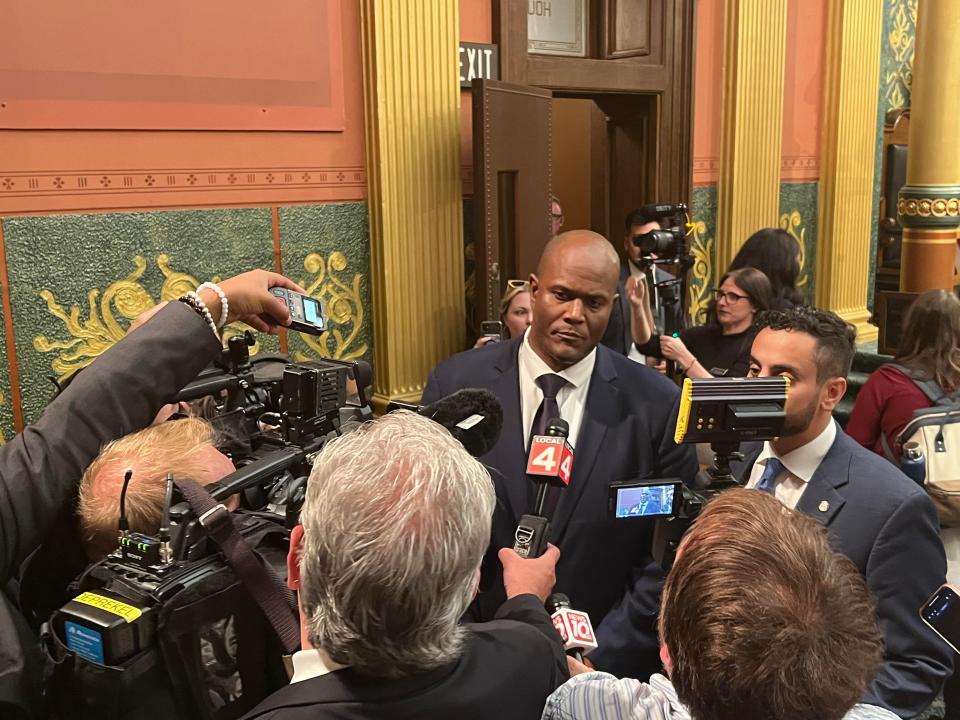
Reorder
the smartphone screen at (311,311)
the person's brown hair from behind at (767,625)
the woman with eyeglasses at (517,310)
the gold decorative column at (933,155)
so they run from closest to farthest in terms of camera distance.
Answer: the person's brown hair from behind at (767,625), the smartphone screen at (311,311), the woman with eyeglasses at (517,310), the gold decorative column at (933,155)

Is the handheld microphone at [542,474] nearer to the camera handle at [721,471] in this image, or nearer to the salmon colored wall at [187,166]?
the camera handle at [721,471]

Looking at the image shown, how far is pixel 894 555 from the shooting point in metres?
1.77

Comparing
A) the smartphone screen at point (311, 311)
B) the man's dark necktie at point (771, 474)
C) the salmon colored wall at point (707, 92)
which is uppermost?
the salmon colored wall at point (707, 92)

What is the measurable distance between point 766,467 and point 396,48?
309cm

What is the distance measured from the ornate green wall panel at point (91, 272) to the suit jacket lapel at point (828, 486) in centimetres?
289

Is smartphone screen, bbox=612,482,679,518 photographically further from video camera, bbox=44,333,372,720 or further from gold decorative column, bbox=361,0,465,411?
gold decorative column, bbox=361,0,465,411

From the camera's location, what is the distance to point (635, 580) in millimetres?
2248

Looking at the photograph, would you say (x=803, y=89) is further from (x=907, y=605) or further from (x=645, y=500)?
(x=645, y=500)

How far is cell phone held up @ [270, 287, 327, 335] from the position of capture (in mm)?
1783

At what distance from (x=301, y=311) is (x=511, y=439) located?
2.37 feet

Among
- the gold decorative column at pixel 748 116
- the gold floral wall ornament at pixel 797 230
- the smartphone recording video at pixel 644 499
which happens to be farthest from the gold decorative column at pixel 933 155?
the smartphone recording video at pixel 644 499

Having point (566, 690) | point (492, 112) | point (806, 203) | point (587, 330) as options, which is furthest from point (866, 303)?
point (566, 690)

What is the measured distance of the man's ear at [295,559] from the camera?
1.23 meters

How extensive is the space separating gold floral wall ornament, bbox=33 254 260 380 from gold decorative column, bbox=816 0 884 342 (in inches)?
209
